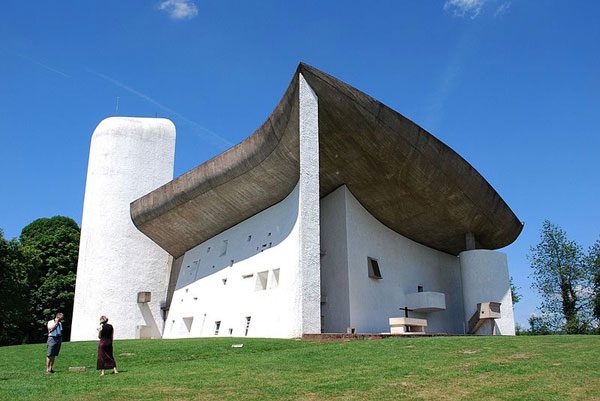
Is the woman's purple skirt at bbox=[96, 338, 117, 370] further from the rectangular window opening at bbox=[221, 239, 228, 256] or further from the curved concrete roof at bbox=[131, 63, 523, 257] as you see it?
the rectangular window opening at bbox=[221, 239, 228, 256]

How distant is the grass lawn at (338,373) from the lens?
22.1 feet

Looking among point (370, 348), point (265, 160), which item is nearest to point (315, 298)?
point (370, 348)

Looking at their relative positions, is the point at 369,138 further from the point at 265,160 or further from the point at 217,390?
the point at 217,390

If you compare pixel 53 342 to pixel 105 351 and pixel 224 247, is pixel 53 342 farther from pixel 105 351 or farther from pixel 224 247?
pixel 224 247

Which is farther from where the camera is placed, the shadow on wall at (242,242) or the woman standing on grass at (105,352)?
the shadow on wall at (242,242)

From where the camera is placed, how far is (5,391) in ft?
24.6

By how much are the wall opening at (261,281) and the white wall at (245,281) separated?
0.34 ft

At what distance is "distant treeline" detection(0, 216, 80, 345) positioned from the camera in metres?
28.9

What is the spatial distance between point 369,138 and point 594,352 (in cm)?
1009

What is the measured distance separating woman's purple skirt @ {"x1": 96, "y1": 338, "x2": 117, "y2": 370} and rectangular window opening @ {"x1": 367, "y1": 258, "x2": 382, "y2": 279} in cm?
1265

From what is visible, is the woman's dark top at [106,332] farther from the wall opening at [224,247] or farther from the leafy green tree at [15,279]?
the leafy green tree at [15,279]

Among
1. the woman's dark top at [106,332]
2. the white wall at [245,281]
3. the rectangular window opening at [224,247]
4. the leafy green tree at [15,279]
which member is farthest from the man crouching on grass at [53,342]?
the leafy green tree at [15,279]

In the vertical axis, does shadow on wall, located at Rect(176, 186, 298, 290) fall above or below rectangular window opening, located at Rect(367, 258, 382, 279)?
above

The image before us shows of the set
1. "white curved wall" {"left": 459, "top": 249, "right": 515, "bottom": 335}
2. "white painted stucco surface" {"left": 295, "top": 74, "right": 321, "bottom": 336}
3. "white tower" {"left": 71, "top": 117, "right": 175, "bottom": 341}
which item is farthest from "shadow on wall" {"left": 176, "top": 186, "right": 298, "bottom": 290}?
"white curved wall" {"left": 459, "top": 249, "right": 515, "bottom": 335}
